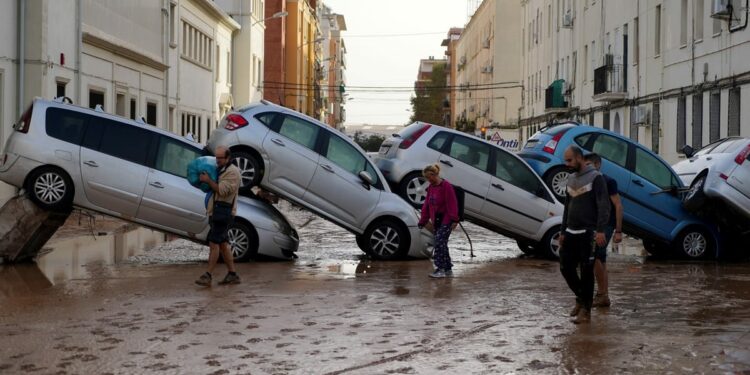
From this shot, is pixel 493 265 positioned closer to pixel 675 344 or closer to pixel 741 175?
pixel 741 175

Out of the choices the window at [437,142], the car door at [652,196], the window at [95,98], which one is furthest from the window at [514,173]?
the window at [95,98]

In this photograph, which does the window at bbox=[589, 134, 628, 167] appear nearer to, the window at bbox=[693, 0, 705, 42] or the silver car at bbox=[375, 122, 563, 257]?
the silver car at bbox=[375, 122, 563, 257]

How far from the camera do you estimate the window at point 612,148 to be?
18875 millimetres

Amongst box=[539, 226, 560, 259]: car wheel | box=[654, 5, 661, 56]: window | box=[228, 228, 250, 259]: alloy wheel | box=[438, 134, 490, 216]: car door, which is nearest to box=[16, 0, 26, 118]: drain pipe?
box=[228, 228, 250, 259]: alloy wheel

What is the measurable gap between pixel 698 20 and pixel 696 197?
14303mm

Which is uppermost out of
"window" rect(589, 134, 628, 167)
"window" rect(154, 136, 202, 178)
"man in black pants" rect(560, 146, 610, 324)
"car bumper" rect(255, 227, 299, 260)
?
"window" rect(589, 134, 628, 167)

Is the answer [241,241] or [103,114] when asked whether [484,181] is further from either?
[103,114]

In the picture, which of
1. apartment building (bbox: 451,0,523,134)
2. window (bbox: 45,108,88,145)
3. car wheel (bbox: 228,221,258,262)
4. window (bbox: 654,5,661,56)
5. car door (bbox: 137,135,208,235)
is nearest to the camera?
window (bbox: 45,108,88,145)

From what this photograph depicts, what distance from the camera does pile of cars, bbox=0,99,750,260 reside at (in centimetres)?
1543

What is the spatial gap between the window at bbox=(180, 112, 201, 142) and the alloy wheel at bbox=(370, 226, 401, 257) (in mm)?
25531

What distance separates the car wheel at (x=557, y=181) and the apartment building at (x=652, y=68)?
1004 centimetres

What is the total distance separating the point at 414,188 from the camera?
18.0 meters

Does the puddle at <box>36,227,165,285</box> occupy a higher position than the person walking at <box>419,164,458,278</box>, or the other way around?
the person walking at <box>419,164,458,278</box>

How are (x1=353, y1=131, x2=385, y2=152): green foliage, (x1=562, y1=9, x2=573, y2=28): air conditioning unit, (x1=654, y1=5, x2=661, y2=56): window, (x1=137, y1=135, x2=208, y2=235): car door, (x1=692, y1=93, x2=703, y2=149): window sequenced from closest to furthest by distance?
(x1=137, y1=135, x2=208, y2=235): car door → (x1=692, y1=93, x2=703, y2=149): window → (x1=654, y1=5, x2=661, y2=56): window → (x1=562, y1=9, x2=573, y2=28): air conditioning unit → (x1=353, y1=131, x2=385, y2=152): green foliage
